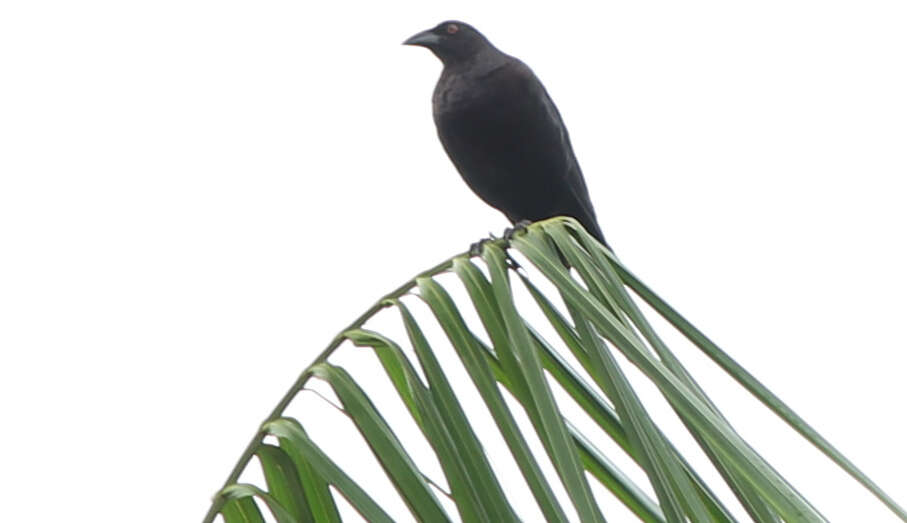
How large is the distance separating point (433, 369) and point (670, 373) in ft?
0.93

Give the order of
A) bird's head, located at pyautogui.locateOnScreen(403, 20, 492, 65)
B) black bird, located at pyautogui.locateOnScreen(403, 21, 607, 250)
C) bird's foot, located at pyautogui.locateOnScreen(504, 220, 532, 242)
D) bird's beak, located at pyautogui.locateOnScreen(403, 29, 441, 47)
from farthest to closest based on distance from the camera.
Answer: bird's beak, located at pyautogui.locateOnScreen(403, 29, 441, 47) < bird's head, located at pyautogui.locateOnScreen(403, 20, 492, 65) < black bird, located at pyautogui.locateOnScreen(403, 21, 607, 250) < bird's foot, located at pyautogui.locateOnScreen(504, 220, 532, 242)

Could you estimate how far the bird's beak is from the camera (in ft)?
14.5

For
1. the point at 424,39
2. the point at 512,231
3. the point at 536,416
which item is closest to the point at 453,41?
the point at 424,39

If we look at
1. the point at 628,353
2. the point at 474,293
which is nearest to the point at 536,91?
the point at 474,293

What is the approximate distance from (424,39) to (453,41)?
200 millimetres

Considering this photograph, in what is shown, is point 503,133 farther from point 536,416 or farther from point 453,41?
point 536,416

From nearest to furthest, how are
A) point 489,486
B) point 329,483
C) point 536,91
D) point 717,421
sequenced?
point 717,421, point 489,486, point 329,483, point 536,91

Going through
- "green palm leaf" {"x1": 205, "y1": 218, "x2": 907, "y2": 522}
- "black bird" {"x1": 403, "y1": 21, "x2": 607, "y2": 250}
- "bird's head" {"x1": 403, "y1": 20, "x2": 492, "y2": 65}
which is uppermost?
"bird's head" {"x1": 403, "y1": 20, "x2": 492, "y2": 65}

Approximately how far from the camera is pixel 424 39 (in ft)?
14.7

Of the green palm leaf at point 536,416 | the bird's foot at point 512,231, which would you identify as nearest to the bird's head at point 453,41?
the bird's foot at point 512,231

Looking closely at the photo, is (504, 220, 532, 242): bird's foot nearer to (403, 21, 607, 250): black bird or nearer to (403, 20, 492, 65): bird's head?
(403, 21, 607, 250): black bird

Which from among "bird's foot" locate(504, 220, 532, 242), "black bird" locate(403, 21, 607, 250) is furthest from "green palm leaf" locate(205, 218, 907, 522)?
"black bird" locate(403, 21, 607, 250)

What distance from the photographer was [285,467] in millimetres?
1665

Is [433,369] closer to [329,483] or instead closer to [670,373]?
[329,483]
